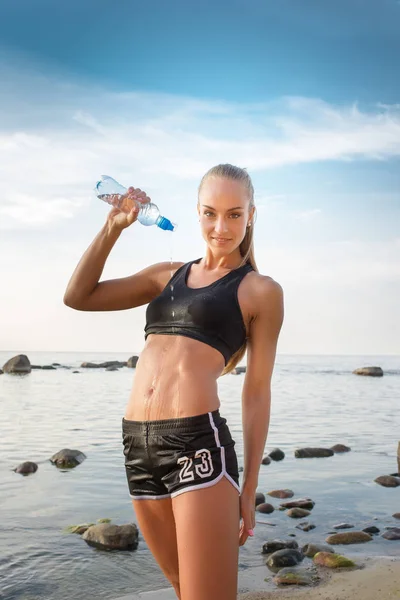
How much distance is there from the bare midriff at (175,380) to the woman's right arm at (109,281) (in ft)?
2.09

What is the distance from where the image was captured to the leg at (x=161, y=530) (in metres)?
3.54

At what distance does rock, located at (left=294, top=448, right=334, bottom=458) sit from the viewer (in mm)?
15096

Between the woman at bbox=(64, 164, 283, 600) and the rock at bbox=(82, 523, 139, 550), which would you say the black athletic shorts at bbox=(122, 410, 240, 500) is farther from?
the rock at bbox=(82, 523, 139, 550)

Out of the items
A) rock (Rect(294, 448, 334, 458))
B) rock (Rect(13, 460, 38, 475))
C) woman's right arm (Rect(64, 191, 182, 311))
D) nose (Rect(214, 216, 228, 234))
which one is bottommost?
rock (Rect(13, 460, 38, 475))

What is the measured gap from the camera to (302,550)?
849cm

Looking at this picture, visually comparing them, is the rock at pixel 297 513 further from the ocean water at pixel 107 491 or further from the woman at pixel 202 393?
the woman at pixel 202 393

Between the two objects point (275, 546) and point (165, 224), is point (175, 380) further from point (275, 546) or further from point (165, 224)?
point (275, 546)

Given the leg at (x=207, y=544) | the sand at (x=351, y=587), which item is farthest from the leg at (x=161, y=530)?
the sand at (x=351, y=587)

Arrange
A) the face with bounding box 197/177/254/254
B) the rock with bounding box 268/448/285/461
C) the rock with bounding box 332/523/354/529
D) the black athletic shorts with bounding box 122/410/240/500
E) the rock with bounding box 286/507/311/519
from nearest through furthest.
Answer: the black athletic shorts with bounding box 122/410/240/500 < the face with bounding box 197/177/254/254 < the rock with bounding box 332/523/354/529 < the rock with bounding box 286/507/311/519 < the rock with bounding box 268/448/285/461

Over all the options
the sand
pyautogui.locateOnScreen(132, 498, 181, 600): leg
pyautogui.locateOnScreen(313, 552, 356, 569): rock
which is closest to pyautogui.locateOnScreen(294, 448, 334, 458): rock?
pyautogui.locateOnScreen(313, 552, 356, 569): rock

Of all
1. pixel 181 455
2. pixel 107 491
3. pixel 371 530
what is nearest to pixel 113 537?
pixel 107 491

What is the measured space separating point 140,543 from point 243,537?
577 centimetres

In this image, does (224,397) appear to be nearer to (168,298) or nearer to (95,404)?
(95,404)

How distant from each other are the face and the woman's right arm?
0.42 meters
